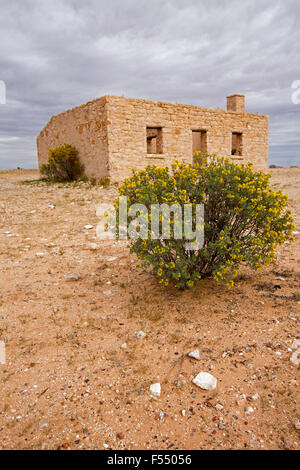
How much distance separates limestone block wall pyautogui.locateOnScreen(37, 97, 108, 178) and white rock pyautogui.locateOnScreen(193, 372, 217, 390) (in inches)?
354

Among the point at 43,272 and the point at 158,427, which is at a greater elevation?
the point at 43,272

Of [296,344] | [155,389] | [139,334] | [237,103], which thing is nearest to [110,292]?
[139,334]

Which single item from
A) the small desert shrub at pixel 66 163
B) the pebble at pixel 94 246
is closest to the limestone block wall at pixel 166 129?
the small desert shrub at pixel 66 163

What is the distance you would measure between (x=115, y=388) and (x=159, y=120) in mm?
10142

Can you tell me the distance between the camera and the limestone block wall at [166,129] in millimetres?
10148

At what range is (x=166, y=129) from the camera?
36.0 feet

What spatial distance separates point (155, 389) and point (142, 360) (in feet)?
1.08

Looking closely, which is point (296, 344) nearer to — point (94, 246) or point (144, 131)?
point (94, 246)

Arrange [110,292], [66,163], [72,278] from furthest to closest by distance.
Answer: [66,163] → [72,278] → [110,292]

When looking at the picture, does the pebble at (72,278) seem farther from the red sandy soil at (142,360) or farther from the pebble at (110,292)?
the pebble at (110,292)

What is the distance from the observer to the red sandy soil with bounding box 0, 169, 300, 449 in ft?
5.81
